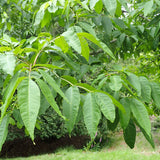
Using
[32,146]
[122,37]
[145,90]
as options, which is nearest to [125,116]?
[145,90]

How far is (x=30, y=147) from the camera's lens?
26.3 feet

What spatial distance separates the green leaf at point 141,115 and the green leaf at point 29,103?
1.30 ft

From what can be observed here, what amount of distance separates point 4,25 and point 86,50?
1.95 meters

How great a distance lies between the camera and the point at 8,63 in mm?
663

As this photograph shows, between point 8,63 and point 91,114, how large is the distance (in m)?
0.31

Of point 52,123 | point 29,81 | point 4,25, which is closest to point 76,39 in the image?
point 29,81

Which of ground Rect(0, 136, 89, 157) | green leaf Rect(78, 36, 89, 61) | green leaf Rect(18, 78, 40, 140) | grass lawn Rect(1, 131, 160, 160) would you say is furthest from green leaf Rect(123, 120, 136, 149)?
ground Rect(0, 136, 89, 157)

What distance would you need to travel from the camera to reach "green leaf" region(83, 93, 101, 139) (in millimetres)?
658

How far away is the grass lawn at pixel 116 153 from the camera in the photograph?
604 centimetres

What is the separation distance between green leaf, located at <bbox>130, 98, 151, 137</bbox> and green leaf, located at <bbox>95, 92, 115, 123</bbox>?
12 cm

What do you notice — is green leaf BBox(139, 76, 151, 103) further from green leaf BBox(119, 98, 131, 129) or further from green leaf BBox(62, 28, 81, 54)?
green leaf BBox(62, 28, 81, 54)

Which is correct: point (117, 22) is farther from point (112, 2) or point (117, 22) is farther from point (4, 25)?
point (4, 25)

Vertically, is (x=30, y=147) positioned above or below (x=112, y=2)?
below

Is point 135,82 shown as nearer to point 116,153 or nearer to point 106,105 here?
point 106,105
